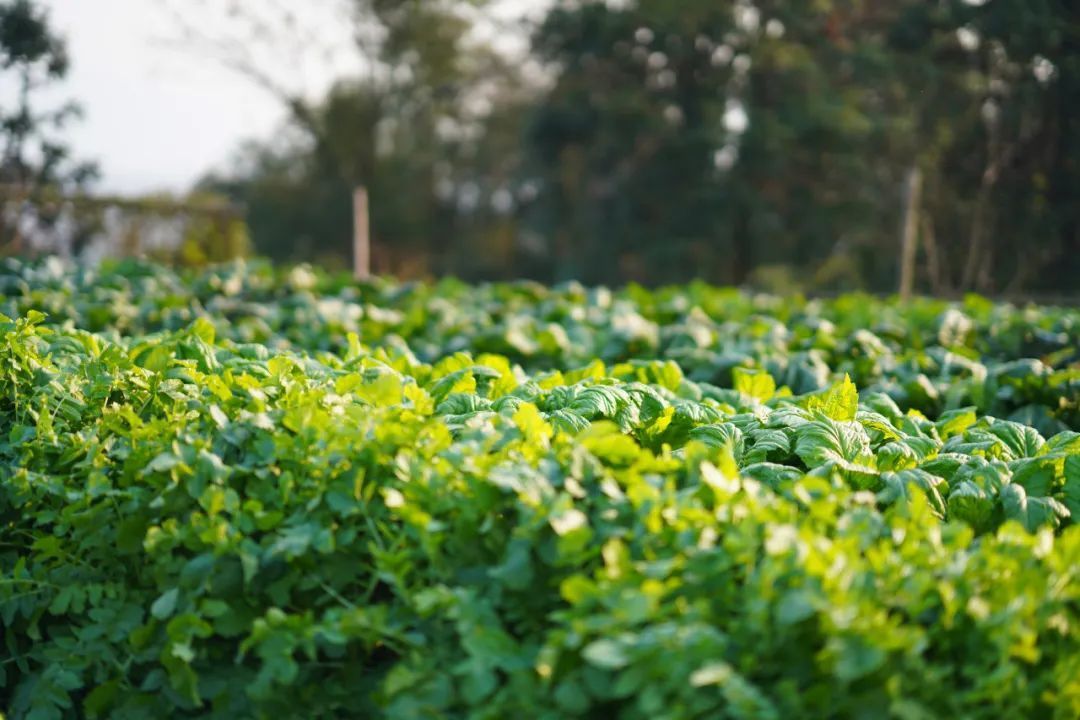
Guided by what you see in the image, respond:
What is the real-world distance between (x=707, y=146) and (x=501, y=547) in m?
22.1

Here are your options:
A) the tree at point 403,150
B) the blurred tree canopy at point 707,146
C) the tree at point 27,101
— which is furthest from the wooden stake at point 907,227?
the tree at point 403,150

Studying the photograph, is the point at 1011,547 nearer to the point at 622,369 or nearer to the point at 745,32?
the point at 622,369

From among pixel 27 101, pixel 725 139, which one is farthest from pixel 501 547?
pixel 725 139

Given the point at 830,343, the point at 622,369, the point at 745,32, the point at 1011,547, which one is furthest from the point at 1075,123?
the point at 1011,547

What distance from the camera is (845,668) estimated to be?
5.32ft

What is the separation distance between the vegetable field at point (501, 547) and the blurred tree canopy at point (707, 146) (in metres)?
9.24

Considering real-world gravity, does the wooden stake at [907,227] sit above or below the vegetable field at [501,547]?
above

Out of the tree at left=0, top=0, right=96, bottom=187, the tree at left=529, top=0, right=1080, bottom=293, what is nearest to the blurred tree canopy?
the tree at left=529, top=0, right=1080, bottom=293

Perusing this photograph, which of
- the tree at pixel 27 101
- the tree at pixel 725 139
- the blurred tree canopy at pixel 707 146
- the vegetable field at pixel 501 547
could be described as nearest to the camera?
the vegetable field at pixel 501 547

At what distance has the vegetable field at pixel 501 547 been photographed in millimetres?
1739

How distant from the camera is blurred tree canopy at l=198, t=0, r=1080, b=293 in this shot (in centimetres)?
1614

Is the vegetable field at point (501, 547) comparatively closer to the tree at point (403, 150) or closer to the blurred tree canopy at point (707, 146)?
the blurred tree canopy at point (707, 146)

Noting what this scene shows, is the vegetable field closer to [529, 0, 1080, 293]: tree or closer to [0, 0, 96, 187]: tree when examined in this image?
[0, 0, 96, 187]: tree

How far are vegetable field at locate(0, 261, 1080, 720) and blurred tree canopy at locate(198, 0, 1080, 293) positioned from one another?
9240 mm
